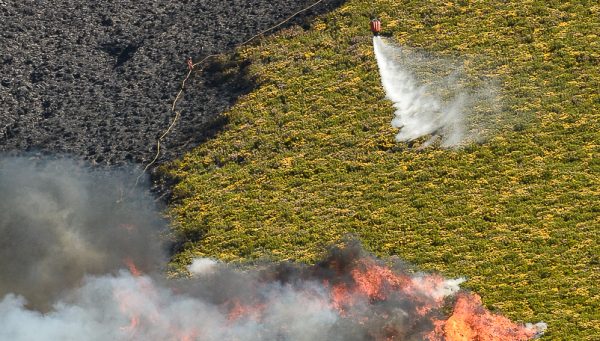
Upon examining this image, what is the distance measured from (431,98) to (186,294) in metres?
13.3

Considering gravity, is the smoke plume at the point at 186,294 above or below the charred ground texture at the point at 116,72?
below

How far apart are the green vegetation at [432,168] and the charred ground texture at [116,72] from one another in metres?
1.46

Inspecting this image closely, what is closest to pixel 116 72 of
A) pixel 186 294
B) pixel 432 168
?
pixel 186 294

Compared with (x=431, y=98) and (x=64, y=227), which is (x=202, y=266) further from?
(x=431, y=98)

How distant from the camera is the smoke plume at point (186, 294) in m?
30.3

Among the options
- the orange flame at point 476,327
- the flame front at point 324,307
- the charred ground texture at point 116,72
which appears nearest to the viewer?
the orange flame at point 476,327

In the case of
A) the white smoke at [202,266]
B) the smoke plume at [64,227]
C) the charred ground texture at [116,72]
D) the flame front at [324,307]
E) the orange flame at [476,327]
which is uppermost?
the charred ground texture at [116,72]

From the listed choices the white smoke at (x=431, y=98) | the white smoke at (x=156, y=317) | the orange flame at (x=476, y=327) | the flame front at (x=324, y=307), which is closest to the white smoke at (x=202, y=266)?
Answer: the flame front at (x=324, y=307)

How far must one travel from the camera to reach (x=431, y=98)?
38.5 m

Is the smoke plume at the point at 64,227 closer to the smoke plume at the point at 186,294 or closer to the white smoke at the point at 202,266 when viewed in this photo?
the smoke plume at the point at 186,294

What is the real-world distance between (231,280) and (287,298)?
221 cm

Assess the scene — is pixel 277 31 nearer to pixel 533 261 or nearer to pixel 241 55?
pixel 241 55

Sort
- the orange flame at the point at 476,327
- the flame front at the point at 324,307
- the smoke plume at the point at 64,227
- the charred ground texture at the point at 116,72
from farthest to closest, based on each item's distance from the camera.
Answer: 1. the charred ground texture at the point at 116,72
2. the smoke plume at the point at 64,227
3. the flame front at the point at 324,307
4. the orange flame at the point at 476,327

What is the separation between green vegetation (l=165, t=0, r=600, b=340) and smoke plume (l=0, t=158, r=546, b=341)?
3.01 ft
